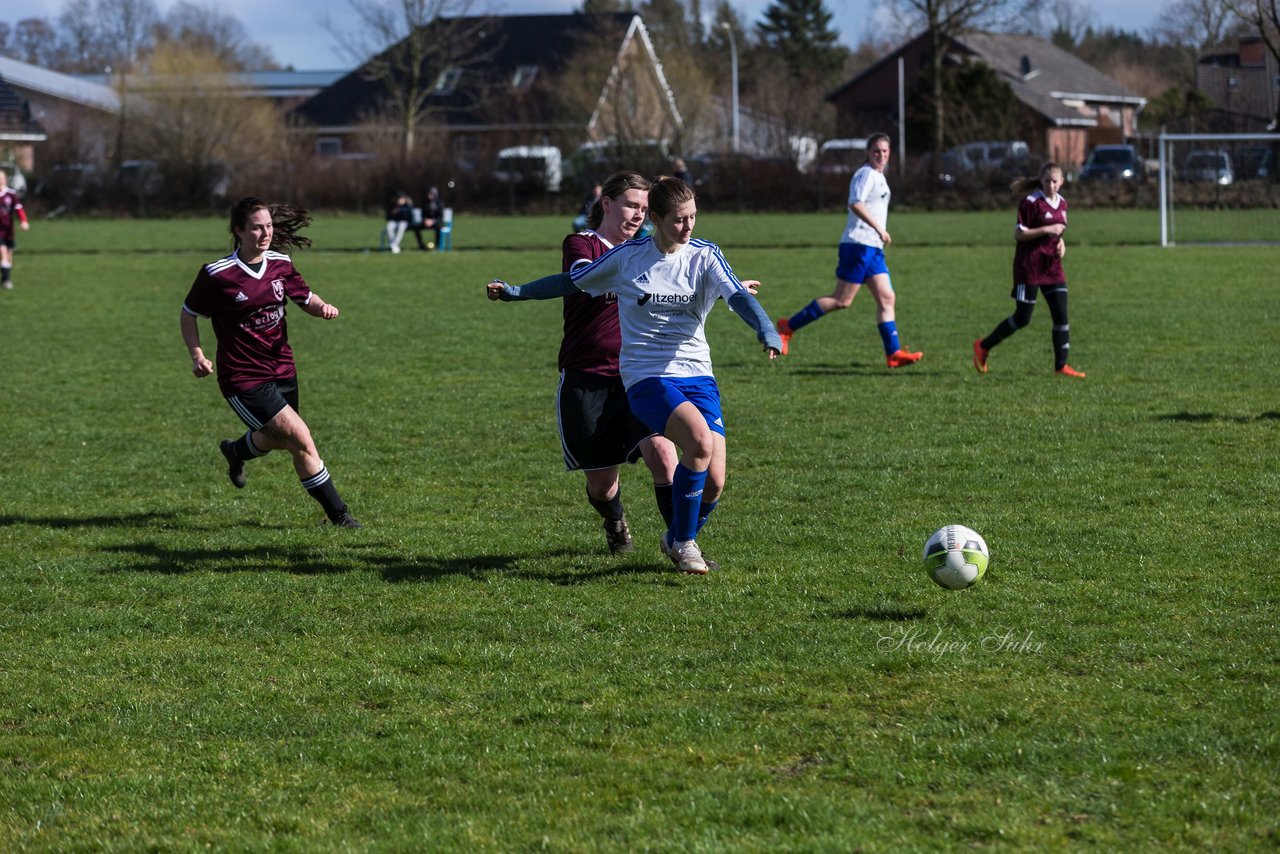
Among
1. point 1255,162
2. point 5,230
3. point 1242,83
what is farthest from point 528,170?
point 1242,83

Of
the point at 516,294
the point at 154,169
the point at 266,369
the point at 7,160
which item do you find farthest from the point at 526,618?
the point at 7,160

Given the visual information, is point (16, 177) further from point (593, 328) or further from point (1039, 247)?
point (593, 328)

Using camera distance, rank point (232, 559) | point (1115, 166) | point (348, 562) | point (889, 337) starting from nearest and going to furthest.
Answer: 1. point (348, 562)
2. point (232, 559)
3. point (889, 337)
4. point (1115, 166)

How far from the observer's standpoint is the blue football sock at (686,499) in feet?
20.5

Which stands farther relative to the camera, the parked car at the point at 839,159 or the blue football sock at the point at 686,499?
the parked car at the point at 839,159

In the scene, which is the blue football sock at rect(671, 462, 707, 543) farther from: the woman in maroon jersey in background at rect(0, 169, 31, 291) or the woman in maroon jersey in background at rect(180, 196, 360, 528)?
the woman in maroon jersey in background at rect(0, 169, 31, 291)

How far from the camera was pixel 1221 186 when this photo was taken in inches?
1242

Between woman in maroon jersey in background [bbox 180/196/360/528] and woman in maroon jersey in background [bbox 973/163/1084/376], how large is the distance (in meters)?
6.53

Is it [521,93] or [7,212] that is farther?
[521,93]

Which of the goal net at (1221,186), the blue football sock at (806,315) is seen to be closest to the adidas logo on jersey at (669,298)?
the blue football sock at (806,315)

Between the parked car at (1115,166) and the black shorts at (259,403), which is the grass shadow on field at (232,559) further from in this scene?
the parked car at (1115,166)

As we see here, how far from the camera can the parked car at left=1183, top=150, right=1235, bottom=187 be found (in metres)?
31.7

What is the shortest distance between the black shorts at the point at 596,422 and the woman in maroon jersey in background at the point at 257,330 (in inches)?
60.7

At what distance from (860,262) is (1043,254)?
1.67 m
